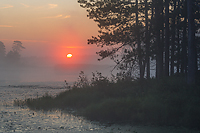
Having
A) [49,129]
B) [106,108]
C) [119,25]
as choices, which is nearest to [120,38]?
[119,25]

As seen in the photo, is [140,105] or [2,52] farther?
[2,52]

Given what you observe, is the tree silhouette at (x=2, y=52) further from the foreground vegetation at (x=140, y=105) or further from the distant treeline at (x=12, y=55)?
the foreground vegetation at (x=140, y=105)

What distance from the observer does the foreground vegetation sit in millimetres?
12234

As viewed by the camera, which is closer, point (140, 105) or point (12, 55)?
point (140, 105)

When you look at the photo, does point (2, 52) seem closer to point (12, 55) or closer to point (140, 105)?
point (12, 55)

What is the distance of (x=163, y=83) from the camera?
646 inches

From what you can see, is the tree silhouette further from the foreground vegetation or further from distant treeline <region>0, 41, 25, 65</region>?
the foreground vegetation

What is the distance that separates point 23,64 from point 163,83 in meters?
115

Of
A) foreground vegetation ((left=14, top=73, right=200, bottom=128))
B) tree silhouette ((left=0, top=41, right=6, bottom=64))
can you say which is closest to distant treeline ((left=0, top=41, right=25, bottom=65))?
tree silhouette ((left=0, top=41, right=6, bottom=64))

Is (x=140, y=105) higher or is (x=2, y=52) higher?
(x=2, y=52)

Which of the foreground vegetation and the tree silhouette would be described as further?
the tree silhouette

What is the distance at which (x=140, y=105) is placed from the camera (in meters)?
13.6

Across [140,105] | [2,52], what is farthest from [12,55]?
[140,105]

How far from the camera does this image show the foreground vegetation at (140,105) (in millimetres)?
12234
